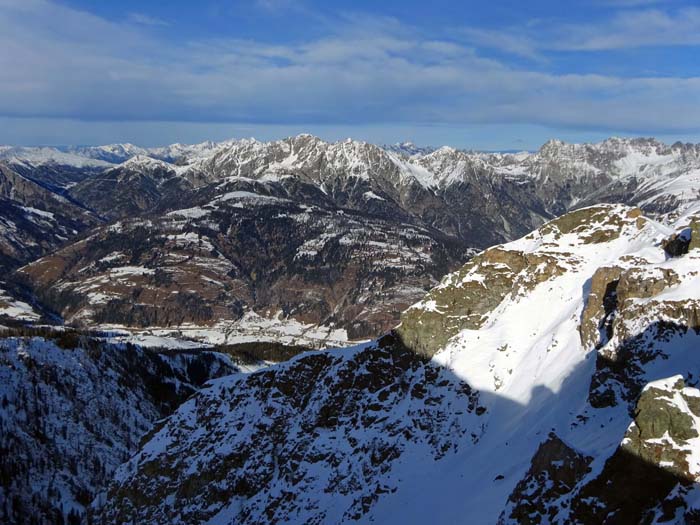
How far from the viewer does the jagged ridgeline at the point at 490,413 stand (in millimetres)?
45125

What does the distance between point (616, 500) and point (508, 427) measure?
37.2 metres

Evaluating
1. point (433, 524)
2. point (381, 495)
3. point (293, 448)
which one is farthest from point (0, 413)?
point (433, 524)

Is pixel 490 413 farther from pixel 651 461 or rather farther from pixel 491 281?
pixel 651 461

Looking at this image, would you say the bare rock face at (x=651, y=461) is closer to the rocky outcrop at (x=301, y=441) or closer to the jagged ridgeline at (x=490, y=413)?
the jagged ridgeline at (x=490, y=413)

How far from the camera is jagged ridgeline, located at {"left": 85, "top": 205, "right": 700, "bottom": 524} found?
148ft

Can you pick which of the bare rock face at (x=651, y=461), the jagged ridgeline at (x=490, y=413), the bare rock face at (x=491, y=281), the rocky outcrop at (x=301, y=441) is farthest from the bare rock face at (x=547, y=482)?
the bare rock face at (x=491, y=281)

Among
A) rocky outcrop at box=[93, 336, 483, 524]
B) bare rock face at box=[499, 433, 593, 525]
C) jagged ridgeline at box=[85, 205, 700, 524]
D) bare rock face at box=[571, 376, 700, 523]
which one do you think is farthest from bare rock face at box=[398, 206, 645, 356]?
bare rock face at box=[571, 376, 700, 523]

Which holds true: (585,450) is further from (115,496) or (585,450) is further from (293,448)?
(115,496)

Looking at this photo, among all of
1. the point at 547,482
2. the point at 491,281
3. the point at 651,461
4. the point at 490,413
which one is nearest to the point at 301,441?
the point at 490,413

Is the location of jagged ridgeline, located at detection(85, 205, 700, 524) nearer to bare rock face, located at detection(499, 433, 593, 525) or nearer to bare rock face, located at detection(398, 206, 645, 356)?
bare rock face, located at detection(499, 433, 593, 525)

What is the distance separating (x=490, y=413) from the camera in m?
83.9

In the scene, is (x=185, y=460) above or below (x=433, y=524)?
below

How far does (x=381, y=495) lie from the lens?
80938 mm

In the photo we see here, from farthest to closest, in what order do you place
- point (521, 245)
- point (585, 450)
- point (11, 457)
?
point (11, 457)
point (521, 245)
point (585, 450)
